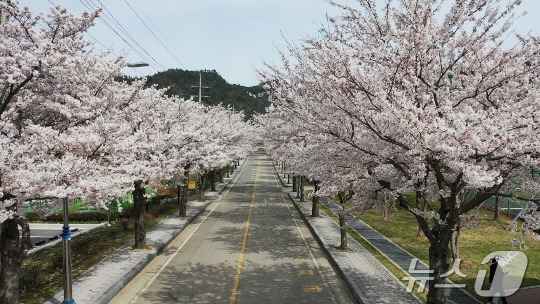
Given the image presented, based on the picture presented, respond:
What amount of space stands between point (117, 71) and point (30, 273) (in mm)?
7925

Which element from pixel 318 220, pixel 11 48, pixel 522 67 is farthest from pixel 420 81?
pixel 318 220

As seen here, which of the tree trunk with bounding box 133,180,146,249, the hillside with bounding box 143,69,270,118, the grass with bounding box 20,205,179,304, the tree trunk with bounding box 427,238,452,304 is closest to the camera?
the tree trunk with bounding box 427,238,452,304

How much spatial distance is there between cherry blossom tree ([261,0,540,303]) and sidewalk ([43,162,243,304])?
794cm

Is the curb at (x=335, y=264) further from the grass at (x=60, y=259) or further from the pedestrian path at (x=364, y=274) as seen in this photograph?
the grass at (x=60, y=259)

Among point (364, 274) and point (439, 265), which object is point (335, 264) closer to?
point (364, 274)

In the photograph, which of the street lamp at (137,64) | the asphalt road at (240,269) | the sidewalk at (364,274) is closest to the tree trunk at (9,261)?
the asphalt road at (240,269)

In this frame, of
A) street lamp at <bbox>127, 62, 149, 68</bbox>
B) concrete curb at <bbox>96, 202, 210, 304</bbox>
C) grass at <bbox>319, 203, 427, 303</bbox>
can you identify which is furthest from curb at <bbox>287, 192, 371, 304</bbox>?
street lamp at <bbox>127, 62, 149, 68</bbox>

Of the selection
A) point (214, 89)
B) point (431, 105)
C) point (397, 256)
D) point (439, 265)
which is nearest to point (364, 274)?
point (397, 256)

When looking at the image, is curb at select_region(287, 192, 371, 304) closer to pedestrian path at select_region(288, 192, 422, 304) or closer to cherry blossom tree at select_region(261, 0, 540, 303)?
pedestrian path at select_region(288, 192, 422, 304)

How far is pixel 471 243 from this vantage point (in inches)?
717

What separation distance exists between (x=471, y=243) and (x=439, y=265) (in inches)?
423

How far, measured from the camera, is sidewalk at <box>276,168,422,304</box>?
11070mm

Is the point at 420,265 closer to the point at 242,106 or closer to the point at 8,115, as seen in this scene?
the point at 8,115

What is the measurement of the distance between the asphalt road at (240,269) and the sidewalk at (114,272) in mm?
325
